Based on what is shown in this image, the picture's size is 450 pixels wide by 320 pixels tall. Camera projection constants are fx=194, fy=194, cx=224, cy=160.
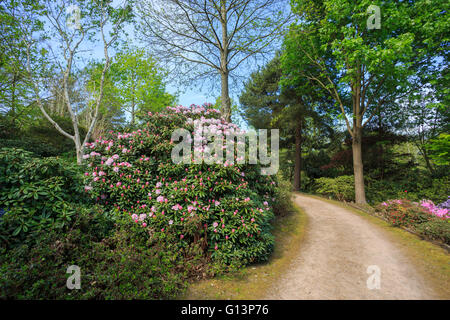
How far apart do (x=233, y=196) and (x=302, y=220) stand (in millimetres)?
3656

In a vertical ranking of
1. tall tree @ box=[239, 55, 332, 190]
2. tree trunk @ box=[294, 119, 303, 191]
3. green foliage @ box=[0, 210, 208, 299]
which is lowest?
green foliage @ box=[0, 210, 208, 299]

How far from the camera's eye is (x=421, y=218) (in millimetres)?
5285

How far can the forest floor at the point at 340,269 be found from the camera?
2723 millimetres

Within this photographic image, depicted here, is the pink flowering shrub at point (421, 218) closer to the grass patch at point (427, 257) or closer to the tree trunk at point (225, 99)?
the grass patch at point (427, 257)

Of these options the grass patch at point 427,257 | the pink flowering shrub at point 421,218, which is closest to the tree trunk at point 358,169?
the pink flowering shrub at point 421,218

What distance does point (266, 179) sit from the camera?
4.82 m

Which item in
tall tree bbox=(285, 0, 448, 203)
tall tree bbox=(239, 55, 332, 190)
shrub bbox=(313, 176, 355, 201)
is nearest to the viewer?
tall tree bbox=(285, 0, 448, 203)

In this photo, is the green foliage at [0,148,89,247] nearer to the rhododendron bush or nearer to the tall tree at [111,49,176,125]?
the rhododendron bush

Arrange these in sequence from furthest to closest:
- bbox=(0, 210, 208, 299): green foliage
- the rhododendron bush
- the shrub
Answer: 1. the shrub
2. the rhododendron bush
3. bbox=(0, 210, 208, 299): green foliage

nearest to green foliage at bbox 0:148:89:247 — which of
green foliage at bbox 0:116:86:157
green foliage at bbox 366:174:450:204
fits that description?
green foliage at bbox 0:116:86:157

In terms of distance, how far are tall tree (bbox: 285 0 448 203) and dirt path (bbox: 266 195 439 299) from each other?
4.89 m

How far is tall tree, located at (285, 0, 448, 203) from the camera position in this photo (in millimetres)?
6484
